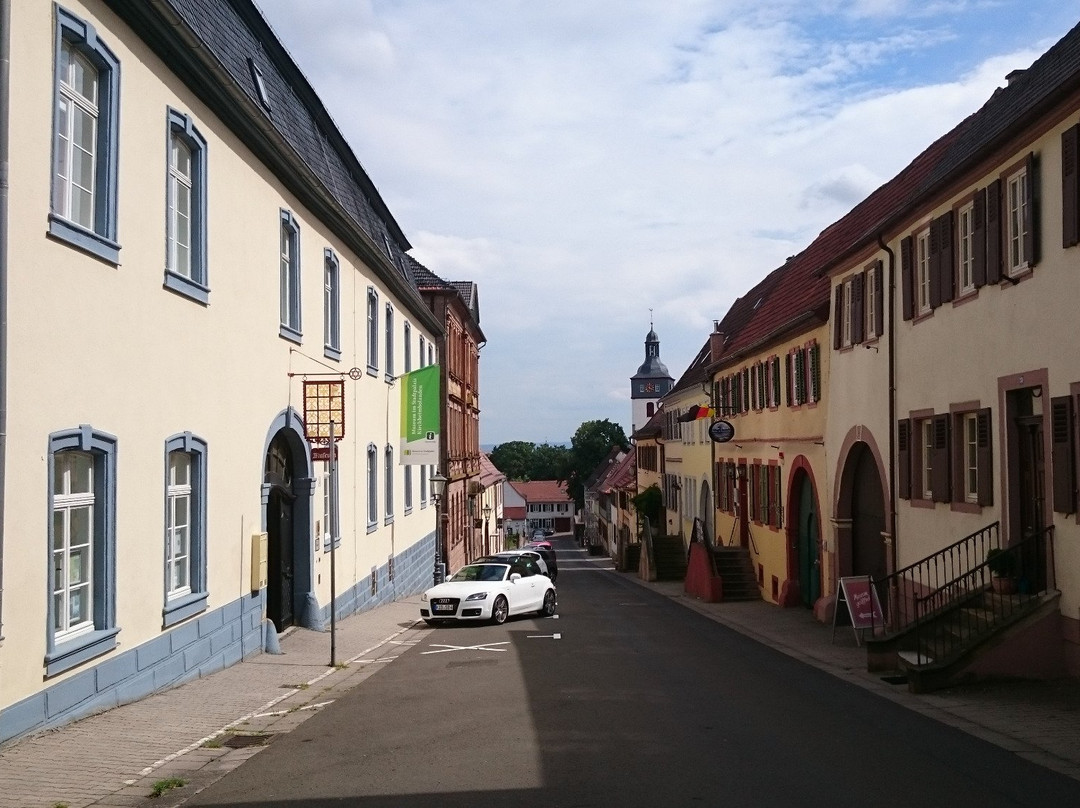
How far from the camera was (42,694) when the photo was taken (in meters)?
9.19

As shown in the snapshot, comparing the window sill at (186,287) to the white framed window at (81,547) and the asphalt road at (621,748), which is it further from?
the asphalt road at (621,748)

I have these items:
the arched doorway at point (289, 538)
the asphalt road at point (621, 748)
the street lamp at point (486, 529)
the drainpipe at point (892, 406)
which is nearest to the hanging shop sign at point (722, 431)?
the drainpipe at point (892, 406)

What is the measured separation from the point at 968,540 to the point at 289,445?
10.7 meters

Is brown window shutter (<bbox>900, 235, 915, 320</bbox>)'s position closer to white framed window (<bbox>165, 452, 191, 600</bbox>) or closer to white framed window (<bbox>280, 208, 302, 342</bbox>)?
white framed window (<bbox>280, 208, 302, 342</bbox>)

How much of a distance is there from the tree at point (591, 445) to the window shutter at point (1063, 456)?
116 metres

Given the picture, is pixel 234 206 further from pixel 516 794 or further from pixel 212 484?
pixel 516 794

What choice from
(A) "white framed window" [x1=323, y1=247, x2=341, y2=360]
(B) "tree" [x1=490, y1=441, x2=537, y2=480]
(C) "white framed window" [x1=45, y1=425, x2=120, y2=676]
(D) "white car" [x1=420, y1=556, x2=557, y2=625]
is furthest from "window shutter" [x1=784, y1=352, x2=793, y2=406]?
(B) "tree" [x1=490, y1=441, x2=537, y2=480]

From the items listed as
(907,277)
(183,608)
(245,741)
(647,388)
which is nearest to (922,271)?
(907,277)

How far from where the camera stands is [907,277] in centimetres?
1845

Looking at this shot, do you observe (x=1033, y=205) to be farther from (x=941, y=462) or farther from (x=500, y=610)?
(x=500, y=610)

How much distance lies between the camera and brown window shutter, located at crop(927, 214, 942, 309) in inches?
660

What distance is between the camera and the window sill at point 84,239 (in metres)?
9.40

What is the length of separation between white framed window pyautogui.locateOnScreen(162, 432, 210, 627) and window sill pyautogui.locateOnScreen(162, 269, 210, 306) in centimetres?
162

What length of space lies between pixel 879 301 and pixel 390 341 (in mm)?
13007
